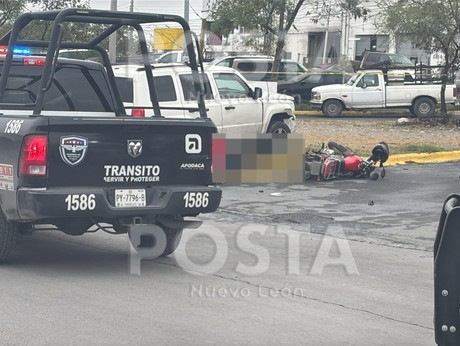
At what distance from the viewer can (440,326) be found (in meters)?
4.67

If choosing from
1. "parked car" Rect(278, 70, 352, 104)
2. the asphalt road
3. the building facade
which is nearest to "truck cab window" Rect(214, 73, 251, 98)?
the asphalt road

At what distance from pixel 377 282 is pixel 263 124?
9.82 metres

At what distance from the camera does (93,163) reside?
27.5 ft

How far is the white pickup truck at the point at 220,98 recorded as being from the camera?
15.7 m

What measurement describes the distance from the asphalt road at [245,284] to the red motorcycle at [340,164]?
223 cm

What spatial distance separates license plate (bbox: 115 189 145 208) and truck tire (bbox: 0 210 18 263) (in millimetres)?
1027

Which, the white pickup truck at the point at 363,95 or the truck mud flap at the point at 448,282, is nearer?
the truck mud flap at the point at 448,282

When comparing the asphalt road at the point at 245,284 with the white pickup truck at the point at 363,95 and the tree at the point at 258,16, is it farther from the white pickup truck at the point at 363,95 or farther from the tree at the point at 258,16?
the tree at the point at 258,16

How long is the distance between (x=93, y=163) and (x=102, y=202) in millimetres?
365

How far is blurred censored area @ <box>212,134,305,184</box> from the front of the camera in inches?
568

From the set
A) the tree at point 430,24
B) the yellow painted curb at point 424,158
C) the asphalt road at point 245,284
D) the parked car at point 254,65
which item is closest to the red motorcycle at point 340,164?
the yellow painted curb at point 424,158

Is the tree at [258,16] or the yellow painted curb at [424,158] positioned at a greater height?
the tree at [258,16]

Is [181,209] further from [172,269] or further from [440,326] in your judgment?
[440,326]

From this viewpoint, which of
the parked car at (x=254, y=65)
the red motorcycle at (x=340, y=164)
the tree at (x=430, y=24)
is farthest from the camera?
the parked car at (x=254, y=65)
